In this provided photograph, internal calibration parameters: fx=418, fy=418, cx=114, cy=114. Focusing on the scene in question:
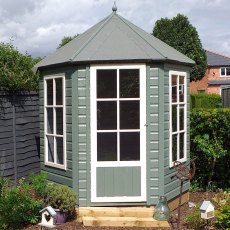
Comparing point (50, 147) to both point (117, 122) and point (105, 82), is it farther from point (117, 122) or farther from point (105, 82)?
point (105, 82)

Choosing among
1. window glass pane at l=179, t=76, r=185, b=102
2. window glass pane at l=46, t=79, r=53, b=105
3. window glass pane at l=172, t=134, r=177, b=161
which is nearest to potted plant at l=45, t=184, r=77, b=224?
window glass pane at l=46, t=79, r=53, b=105

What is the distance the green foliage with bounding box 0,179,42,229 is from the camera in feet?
20.6

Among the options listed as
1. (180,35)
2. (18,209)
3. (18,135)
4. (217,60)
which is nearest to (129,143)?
(18,209)

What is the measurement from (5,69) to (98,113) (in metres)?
2.85

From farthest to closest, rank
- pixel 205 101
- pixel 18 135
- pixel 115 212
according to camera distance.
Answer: pixel 205 101, pixel 18 135, pixel 115 212

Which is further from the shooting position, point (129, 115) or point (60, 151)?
point (60, 151)

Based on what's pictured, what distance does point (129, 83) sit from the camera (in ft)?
22.4

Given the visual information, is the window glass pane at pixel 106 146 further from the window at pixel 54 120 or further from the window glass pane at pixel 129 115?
the window at pixel 54 120

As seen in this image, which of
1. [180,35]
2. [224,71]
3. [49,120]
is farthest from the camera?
[224,71]

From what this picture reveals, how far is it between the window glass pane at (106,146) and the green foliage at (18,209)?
1270mm

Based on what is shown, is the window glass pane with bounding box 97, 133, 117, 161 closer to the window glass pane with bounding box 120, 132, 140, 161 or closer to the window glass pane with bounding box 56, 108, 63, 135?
the window glass pane with bounding box 120, 132, 140, 161

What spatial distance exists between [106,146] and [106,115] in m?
0.51

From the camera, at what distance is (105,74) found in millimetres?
6832

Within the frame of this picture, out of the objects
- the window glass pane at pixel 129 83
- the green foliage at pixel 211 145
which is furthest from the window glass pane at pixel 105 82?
the green foliage at pixel 211 145
